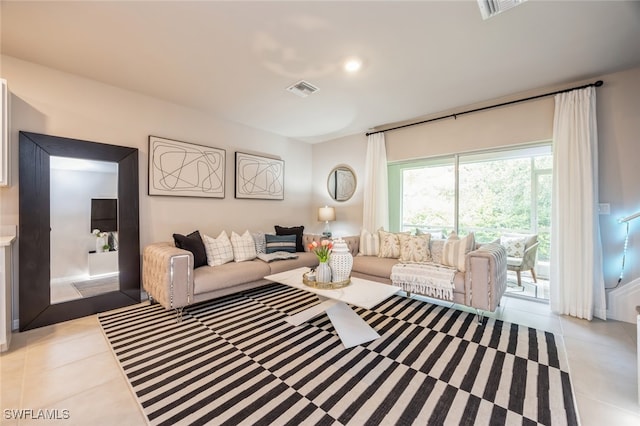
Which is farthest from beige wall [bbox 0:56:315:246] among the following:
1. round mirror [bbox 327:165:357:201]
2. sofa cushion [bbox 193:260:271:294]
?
sofa cushion [bbox 193:260:271:294]

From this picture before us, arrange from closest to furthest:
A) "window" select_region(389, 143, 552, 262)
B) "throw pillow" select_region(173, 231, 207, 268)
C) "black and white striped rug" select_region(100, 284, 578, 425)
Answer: "black and white striped rug" select_region(100, 284, 578, 425) → "throw pillow" select_region(173, 231, 207, 268) → "window" select_region(389, 143, 552, 262)

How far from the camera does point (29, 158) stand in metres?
2.52

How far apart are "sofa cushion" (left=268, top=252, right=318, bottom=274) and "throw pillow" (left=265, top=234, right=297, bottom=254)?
0.18 meters

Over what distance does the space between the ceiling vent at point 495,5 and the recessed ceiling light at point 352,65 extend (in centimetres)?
102

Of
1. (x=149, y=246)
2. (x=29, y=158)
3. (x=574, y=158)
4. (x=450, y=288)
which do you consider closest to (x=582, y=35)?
(x=574, y=158)

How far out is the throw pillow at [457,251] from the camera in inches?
117

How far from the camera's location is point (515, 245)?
351 centimetres

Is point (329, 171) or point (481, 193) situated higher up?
point (329, 171)

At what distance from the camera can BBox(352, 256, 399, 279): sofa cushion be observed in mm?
3258

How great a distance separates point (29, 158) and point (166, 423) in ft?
9.46

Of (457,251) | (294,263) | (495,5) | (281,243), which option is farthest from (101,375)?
(495,5)

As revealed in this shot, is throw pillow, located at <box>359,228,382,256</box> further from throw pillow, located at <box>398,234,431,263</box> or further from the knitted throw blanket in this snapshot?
the knitted throw blanket

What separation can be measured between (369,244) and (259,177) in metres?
2.24

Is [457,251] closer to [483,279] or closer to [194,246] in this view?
[483,279]
